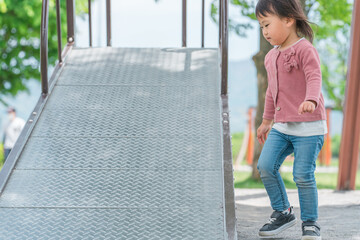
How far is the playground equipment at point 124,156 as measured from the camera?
3.30 meters

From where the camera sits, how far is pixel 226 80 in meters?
4.59

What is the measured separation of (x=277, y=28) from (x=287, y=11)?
116 mm

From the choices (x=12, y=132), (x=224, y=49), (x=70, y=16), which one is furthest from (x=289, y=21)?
(x=12, y=132)

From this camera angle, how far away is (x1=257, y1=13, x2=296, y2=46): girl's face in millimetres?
3469

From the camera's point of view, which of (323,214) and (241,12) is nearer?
(323,214)

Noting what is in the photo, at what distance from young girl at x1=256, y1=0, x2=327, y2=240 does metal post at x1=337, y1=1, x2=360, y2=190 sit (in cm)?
355

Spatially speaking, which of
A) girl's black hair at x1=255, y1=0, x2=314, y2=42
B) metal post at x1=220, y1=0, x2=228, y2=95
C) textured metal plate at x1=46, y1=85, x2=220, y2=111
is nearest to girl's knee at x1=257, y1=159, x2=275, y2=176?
girl's black hair at x1=255, y1=0, x2=314, y2=42

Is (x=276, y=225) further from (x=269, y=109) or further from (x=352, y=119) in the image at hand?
(x=352, y=119)

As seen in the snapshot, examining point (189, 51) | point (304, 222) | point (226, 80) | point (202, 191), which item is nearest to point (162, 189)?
point (202, 191)

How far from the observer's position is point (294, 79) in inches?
135

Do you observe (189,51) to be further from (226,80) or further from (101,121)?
(101,121)

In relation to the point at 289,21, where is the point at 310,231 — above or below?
below

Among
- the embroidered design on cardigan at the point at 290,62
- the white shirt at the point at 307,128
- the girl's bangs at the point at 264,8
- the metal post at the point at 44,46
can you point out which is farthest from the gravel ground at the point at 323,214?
the metal post at the point at 44,46

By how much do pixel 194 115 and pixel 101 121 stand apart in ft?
2.37
